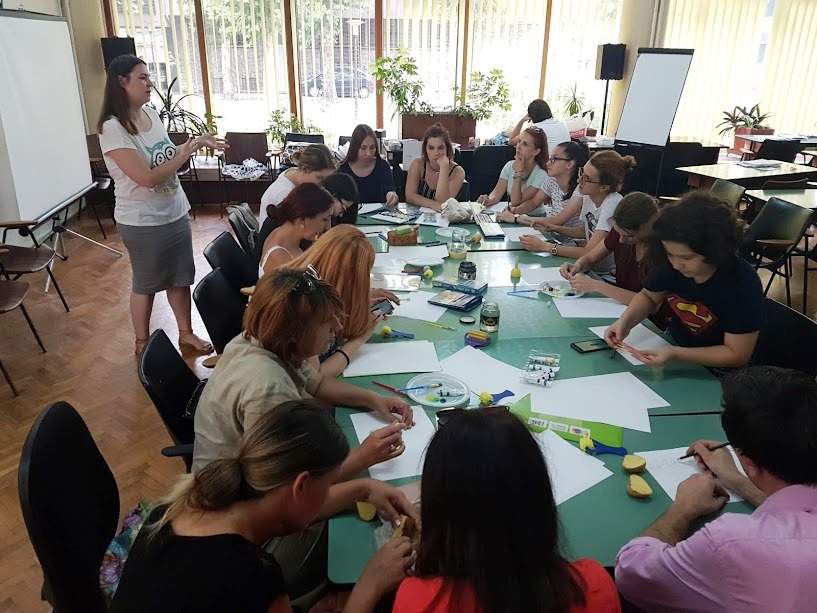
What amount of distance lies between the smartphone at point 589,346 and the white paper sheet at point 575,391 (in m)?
0.19

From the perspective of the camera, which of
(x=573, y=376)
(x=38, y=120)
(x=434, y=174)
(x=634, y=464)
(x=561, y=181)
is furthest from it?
(x=38, y=120)

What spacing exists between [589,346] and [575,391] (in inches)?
14.0

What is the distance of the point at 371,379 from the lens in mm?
2037

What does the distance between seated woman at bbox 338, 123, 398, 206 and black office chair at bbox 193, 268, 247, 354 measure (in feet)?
6.54

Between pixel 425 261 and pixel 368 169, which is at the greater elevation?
pixel 368 169

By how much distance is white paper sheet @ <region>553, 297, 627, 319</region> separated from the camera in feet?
8.46

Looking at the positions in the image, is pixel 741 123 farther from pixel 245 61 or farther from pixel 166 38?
pixel 166 38

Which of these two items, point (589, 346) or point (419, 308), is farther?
point (419, 308)

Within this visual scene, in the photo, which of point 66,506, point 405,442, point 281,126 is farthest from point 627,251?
point 281,126

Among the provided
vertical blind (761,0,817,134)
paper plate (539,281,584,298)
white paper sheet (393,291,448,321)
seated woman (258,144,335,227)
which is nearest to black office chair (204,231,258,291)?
seated woman (258,144,335,227)

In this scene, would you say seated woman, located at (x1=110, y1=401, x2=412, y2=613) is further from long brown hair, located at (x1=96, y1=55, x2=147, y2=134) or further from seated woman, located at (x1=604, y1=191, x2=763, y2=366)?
long brown hair, located at (x1=96, y1=55, x2=147, y2=134)

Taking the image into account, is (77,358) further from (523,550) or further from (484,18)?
(484,18)

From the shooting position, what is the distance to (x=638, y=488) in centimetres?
147

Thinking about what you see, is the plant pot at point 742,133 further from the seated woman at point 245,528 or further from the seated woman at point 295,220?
the seated woman at point 245,528
